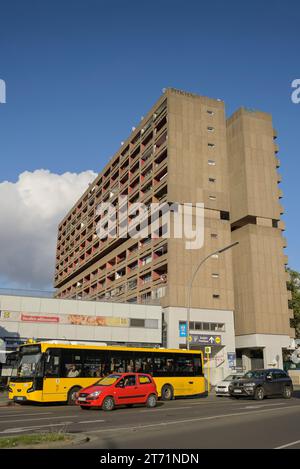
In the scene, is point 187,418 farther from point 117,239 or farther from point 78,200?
point 78,200

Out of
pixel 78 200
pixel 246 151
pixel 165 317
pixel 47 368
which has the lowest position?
pixel 47 368

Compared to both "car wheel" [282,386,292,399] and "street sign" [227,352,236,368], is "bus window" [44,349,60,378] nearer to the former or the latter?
→ "car wheel" [282,386,292,399]

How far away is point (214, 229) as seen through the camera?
176 ft

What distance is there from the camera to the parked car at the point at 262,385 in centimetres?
2348

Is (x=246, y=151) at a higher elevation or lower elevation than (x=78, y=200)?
lower

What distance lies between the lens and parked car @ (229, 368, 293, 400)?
23484 mm

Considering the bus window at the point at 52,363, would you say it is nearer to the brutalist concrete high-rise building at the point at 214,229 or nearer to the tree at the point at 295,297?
the brutalist concrete high-rise building at the point at 214,229

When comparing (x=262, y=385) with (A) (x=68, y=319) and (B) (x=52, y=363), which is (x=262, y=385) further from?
(A) (x=68, y=319)

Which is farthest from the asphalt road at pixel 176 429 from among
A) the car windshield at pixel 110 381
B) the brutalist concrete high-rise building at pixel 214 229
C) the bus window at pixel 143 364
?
the brutalist concrete high-rise building at pixel 214 229

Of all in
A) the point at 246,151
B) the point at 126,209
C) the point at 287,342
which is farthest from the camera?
the point at 126,209

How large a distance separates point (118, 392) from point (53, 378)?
4.30 meters

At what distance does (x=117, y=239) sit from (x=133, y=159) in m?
12.0

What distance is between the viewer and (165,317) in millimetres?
48219
